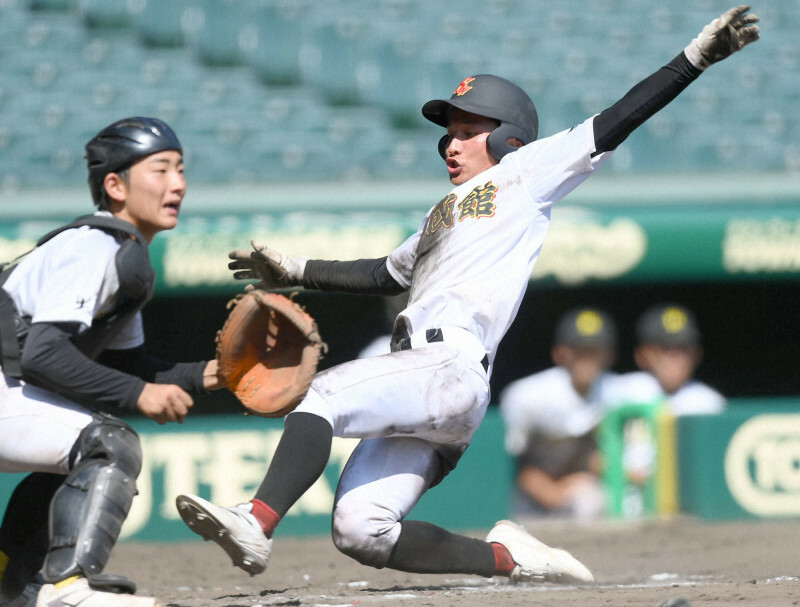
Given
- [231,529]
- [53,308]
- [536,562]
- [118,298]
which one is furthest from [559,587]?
[53,308]

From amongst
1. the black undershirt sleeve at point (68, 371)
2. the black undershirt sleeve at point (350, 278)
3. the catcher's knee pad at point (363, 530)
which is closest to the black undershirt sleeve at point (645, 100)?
the black undershirt sleeve at point (350, 278)

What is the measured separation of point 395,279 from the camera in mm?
3588

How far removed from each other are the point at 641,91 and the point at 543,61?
556 cm

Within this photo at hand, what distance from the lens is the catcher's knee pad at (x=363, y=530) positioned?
10.0 feet

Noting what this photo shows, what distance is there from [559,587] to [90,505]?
1.77m

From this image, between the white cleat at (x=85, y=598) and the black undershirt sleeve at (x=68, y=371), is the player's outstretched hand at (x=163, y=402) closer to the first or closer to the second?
the black undershirt sleeve at (x=68, y=371)

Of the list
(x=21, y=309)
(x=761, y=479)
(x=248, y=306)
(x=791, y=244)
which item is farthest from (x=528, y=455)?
(x=21, y=309)

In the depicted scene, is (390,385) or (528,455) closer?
(390,385)

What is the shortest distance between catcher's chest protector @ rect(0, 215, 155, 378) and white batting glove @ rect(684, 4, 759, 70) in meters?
1.56

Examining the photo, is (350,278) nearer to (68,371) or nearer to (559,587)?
(68,371)

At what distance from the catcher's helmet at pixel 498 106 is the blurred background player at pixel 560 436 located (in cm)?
291

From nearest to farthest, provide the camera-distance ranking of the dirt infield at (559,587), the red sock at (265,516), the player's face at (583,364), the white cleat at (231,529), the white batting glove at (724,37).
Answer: the white cleat at (231,529) < the red sock at (265,516) < the white batting glove at (724,37) < the dirt infield at (559,587) < the player's face at (583,364)

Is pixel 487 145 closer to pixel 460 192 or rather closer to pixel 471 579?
pixel 460 192

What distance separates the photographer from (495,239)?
10.4ft
